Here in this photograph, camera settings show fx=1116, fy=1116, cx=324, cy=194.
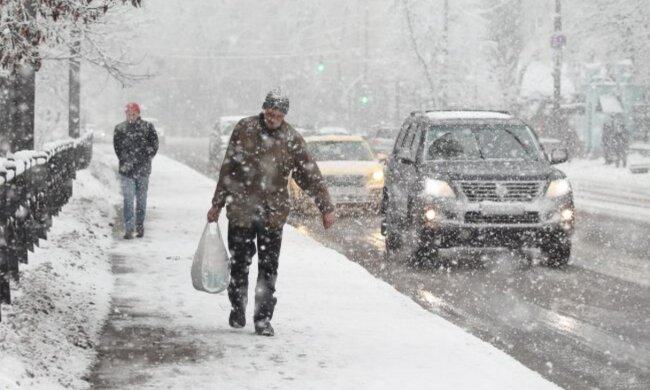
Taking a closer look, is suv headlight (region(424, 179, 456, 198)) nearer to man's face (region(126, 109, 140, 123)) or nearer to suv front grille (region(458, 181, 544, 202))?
suv front grille (region(458, 181, 544, 202))

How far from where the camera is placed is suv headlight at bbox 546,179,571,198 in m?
13.1

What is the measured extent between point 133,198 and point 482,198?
15.9ft

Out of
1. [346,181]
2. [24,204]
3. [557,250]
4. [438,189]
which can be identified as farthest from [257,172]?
[346,181]

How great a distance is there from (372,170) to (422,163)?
7.37 m

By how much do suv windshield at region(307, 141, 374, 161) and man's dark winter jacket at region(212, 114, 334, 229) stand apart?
13293 mm

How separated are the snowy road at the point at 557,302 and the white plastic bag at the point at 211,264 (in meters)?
2.12

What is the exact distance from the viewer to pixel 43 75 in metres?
31.9

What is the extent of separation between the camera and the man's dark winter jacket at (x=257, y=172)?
834 centimetres

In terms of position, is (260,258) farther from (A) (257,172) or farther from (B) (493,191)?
(B) (493,191)

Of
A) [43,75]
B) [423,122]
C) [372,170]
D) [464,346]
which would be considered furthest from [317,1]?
[464,346]

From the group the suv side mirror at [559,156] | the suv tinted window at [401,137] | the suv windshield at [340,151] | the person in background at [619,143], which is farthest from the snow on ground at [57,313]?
the person in background at [619,143]

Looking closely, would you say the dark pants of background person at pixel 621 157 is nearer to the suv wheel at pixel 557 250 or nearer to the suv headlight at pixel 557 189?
the suv headlight at pixel 557 189

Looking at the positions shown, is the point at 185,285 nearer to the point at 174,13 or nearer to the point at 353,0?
the point at 353,0

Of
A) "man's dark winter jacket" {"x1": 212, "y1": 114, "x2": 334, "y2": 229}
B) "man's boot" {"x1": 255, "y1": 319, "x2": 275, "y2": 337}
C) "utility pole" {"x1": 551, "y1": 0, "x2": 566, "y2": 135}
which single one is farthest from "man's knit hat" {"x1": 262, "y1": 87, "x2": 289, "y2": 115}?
"utility pole" {"x1": 551, "y1": 0, "x2": 566, "y2": 135}
